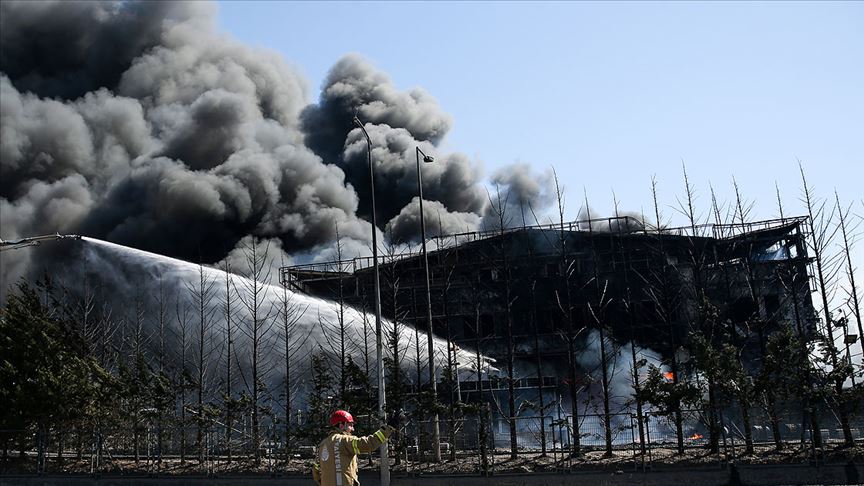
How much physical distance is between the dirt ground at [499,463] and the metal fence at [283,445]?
55 millimetres

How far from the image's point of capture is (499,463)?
21.9 meters

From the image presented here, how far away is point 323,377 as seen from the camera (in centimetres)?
2611

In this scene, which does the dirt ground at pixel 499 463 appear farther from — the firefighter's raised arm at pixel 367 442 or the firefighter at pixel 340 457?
the firefighter's raised arm at pixel 367 442

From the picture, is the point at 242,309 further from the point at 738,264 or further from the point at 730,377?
the point at 730,377

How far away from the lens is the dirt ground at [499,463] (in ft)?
64.2

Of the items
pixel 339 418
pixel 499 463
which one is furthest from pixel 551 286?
pixel 339 418

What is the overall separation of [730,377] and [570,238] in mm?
25298

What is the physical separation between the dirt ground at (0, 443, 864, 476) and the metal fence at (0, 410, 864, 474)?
55mm

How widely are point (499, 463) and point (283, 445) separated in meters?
6.33

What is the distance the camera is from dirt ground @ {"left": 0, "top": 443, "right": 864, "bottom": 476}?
19578mm

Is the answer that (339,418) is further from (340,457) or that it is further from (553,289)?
(553,289)

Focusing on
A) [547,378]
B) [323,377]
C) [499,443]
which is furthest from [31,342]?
[547,378]

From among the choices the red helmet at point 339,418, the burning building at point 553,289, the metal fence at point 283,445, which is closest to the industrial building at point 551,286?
the burning building at point 553,289

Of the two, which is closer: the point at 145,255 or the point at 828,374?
the point at 828,374
